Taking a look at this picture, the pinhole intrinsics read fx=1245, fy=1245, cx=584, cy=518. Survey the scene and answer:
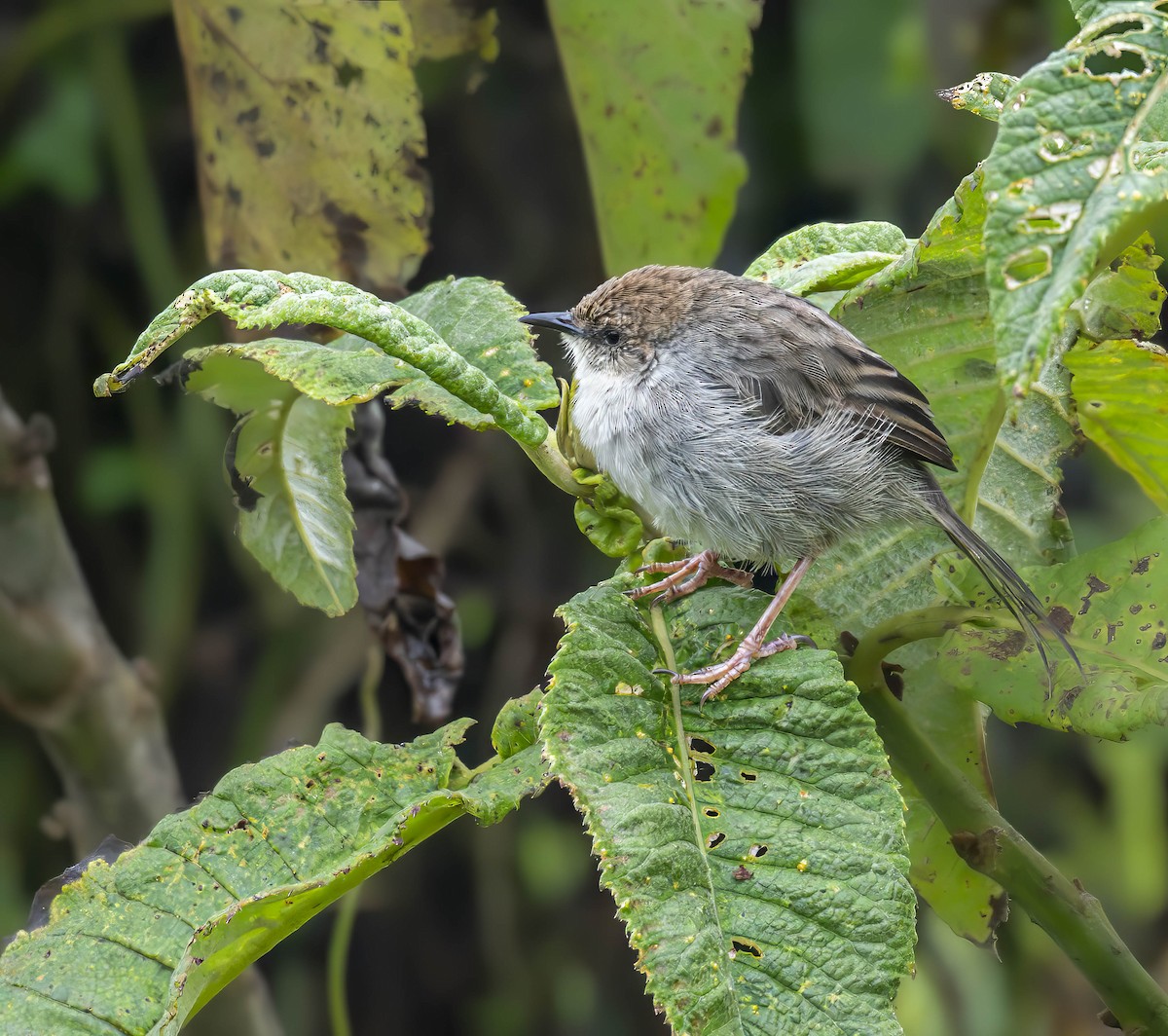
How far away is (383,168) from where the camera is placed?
1982 millimetres

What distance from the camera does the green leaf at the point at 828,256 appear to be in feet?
5.38

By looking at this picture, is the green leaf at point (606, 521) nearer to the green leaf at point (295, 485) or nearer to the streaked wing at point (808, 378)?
the green leaf at point (295, 485)

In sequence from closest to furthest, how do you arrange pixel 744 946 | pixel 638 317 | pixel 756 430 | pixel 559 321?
pixel 744 946, pixel 756 430, pixel 638 317, pixel 559 321

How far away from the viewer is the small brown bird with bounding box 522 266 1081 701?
2.03 m

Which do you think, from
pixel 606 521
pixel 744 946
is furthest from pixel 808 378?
pixel 744 946

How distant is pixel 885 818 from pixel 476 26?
1.66 m

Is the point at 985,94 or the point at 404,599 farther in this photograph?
the point at 404,599

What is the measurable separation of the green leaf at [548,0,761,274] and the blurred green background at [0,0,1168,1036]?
4.42 ft

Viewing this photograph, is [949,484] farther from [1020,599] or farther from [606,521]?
[606,521]

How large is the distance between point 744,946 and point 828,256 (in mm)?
959

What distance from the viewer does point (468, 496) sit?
411 cm

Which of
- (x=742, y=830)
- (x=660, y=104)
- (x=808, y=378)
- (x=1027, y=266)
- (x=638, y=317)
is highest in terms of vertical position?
(x=660, y=104)

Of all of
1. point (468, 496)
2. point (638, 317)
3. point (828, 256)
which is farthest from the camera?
point (468, 496)

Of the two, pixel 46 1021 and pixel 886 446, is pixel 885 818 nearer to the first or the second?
pixel 46 1021
